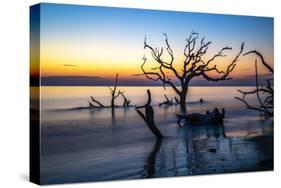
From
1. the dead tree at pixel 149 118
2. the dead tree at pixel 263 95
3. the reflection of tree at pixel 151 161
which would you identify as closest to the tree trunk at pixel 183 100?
the dead tree at pixel 149 118

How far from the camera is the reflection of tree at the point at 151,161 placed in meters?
8.92

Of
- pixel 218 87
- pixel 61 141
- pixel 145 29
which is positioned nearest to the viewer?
pixel 61 141

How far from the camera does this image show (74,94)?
8.73 m

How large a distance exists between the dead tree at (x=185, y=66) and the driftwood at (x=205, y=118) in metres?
0.15

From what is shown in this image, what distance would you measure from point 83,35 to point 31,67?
84 cm

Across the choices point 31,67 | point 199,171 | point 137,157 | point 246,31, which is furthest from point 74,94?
point 246,31

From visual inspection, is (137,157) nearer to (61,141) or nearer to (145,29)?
(61,141)

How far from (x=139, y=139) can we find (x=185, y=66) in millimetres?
1346

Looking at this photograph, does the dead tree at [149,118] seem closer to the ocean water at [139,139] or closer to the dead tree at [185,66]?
the ocean water at [139,139]

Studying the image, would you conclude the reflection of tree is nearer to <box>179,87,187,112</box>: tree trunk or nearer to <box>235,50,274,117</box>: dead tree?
<box>179,87,187,112</box>: tree trunk

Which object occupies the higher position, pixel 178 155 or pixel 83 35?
pixel 83 35

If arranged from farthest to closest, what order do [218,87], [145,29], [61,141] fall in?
1. [218,87]
2. [145,29]
3. [61,141]

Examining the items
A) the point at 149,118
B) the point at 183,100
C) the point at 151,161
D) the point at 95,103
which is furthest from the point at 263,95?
the point at 95,103

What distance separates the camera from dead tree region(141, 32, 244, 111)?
30.3ft
